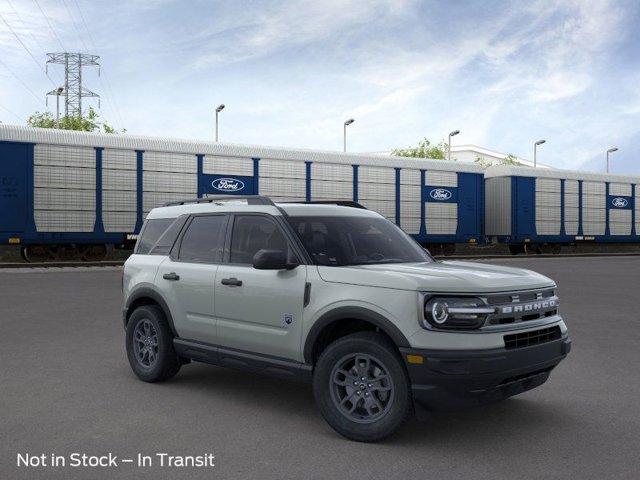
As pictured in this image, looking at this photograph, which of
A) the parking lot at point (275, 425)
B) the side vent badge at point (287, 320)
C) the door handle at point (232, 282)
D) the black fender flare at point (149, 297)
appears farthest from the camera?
the black fender flare at point (149, 297)

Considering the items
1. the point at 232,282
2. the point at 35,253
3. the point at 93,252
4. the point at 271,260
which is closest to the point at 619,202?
the point at 93,252

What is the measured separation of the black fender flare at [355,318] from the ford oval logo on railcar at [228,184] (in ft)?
69.0

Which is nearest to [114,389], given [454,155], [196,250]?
[196,250]

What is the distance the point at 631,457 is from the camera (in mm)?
4484

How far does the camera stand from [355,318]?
4.93 metres

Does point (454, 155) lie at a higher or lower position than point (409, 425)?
higher

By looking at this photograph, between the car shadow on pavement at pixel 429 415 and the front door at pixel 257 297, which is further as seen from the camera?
the front door at pixel 257 297

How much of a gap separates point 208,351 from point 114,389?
1.05 meters

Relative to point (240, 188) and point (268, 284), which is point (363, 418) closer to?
point (268, 284)

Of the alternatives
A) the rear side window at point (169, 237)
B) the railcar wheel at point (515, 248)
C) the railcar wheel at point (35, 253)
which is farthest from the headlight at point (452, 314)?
the railcar wheel at point (515, 248)

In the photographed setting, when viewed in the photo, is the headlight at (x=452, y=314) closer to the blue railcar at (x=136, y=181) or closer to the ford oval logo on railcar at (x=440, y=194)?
the blue railcar at (x=136, y=181)

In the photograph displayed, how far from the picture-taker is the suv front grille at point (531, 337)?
4.68 m

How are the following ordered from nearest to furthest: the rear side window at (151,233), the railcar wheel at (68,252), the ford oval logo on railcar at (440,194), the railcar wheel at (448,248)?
the rear side window at (151,233) < the railcar wheel at (68,252) < the ford oval logo on railcar at (440,194) < the railcar wheel at (448,248)

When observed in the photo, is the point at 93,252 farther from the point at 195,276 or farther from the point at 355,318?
the point at 355,318
